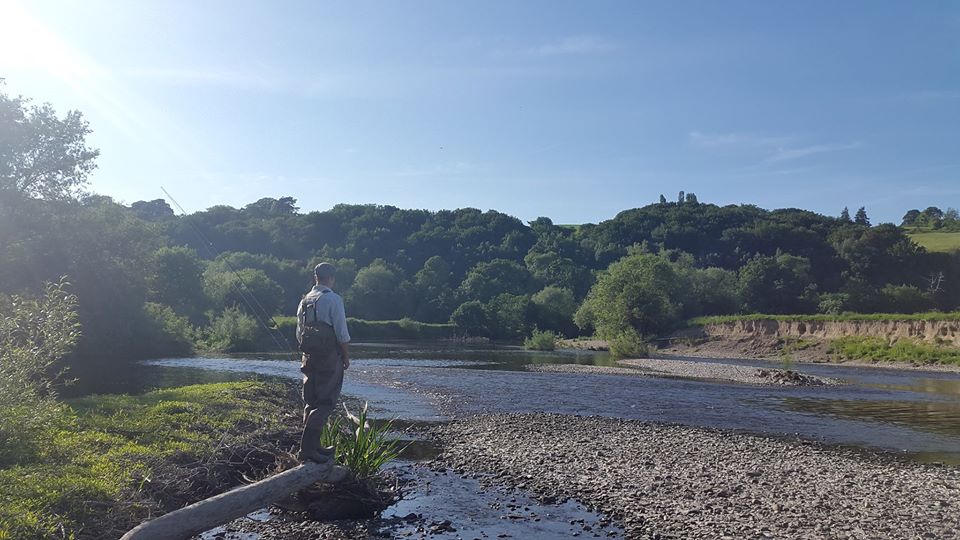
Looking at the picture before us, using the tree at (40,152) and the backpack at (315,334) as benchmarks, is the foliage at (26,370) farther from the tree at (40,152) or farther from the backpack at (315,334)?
the tree at (40,152)

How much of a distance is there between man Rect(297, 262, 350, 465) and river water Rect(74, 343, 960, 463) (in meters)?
12.7

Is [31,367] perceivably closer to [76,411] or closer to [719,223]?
[76,411]

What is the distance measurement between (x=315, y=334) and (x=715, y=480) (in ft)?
29.9

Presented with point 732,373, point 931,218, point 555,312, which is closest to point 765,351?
point 732,373

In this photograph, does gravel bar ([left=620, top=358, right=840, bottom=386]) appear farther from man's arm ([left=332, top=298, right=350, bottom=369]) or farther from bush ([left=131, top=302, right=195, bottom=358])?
bush ([left=131, top=302, right=195, bottom=358])

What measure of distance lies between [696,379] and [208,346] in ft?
158

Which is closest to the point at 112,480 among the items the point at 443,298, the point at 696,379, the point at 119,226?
the point at 696,379

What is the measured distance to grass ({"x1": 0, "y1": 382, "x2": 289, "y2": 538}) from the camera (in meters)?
8.94

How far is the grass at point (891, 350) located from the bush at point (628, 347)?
1762 centimetres

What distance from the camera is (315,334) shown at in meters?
9.98

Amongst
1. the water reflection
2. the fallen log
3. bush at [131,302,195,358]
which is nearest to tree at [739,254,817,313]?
the water reflection

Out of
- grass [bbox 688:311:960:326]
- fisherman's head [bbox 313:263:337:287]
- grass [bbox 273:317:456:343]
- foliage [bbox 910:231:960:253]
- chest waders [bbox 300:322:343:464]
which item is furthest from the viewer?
foliage [bbox 910:231:960:253]

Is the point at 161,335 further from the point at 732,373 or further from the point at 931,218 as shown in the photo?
the point at 931,218

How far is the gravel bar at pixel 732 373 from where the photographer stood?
3867cm
